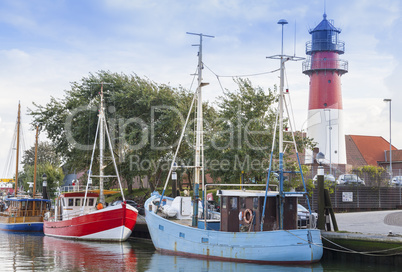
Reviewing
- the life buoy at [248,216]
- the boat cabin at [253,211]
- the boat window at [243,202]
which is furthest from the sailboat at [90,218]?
the life buoy at [248,216]

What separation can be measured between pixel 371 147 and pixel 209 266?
6206cm

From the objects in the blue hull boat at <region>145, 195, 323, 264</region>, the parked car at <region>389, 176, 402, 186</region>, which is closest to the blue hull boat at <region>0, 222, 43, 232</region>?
Result: the blue hull boat at <region>145, 195, 323, 264</region>

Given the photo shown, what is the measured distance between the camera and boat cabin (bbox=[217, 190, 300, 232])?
23.6 metres

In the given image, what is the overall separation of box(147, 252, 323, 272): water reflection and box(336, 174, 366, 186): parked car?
21.6m

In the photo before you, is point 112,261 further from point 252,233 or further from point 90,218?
point 90,218

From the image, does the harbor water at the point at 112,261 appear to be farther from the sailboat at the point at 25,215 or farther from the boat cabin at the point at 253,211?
the sailboat at the point at 25,215

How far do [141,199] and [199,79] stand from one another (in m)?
24.7

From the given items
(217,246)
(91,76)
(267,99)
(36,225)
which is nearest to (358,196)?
(267,99)

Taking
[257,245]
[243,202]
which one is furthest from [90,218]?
[257,245]

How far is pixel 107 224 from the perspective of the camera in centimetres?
3375

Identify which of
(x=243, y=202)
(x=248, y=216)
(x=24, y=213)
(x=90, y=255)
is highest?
(x=243, y=202)

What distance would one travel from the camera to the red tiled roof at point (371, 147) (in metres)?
77.6

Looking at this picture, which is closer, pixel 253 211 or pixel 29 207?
pixel 253 211

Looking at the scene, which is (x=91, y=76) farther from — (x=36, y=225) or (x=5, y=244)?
(x=5, y=244)
